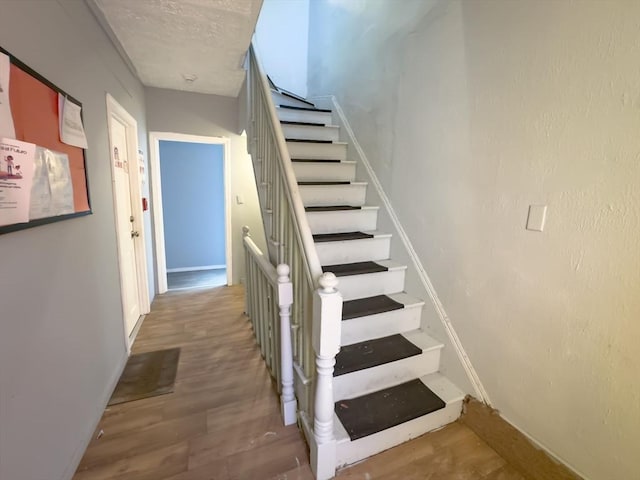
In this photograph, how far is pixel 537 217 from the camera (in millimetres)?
1274

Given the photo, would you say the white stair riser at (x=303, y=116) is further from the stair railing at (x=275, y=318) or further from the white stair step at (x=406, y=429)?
the white stair step at (x=406, y=429)

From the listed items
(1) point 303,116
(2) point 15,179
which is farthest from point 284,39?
(2) point 15,179

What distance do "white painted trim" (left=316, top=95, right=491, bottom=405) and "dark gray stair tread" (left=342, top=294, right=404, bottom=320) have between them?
230mm

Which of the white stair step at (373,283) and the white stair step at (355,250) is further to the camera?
the white stair step at (355,250)

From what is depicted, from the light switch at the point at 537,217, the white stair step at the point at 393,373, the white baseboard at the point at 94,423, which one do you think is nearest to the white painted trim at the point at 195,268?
the white baseboard at the point at 94,423

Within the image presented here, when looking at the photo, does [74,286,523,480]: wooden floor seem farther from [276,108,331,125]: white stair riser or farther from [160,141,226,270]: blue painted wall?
[160,141,226,270]: blue painted wall

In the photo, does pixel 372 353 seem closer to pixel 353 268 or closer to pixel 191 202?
pixel 353 268

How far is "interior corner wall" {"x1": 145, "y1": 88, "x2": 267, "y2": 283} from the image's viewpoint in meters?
3.31

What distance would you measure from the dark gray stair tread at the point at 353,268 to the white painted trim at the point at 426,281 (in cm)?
24

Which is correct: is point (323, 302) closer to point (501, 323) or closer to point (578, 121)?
point (501, 323)

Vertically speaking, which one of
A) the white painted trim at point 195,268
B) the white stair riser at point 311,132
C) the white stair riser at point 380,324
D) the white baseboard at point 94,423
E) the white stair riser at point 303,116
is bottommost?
the white painted trim at point 195,268

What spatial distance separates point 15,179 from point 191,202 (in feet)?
12.9

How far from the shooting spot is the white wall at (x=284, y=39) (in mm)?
3768

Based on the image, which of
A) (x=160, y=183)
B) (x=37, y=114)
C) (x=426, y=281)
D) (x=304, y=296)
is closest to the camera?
(x=37, y=114)
